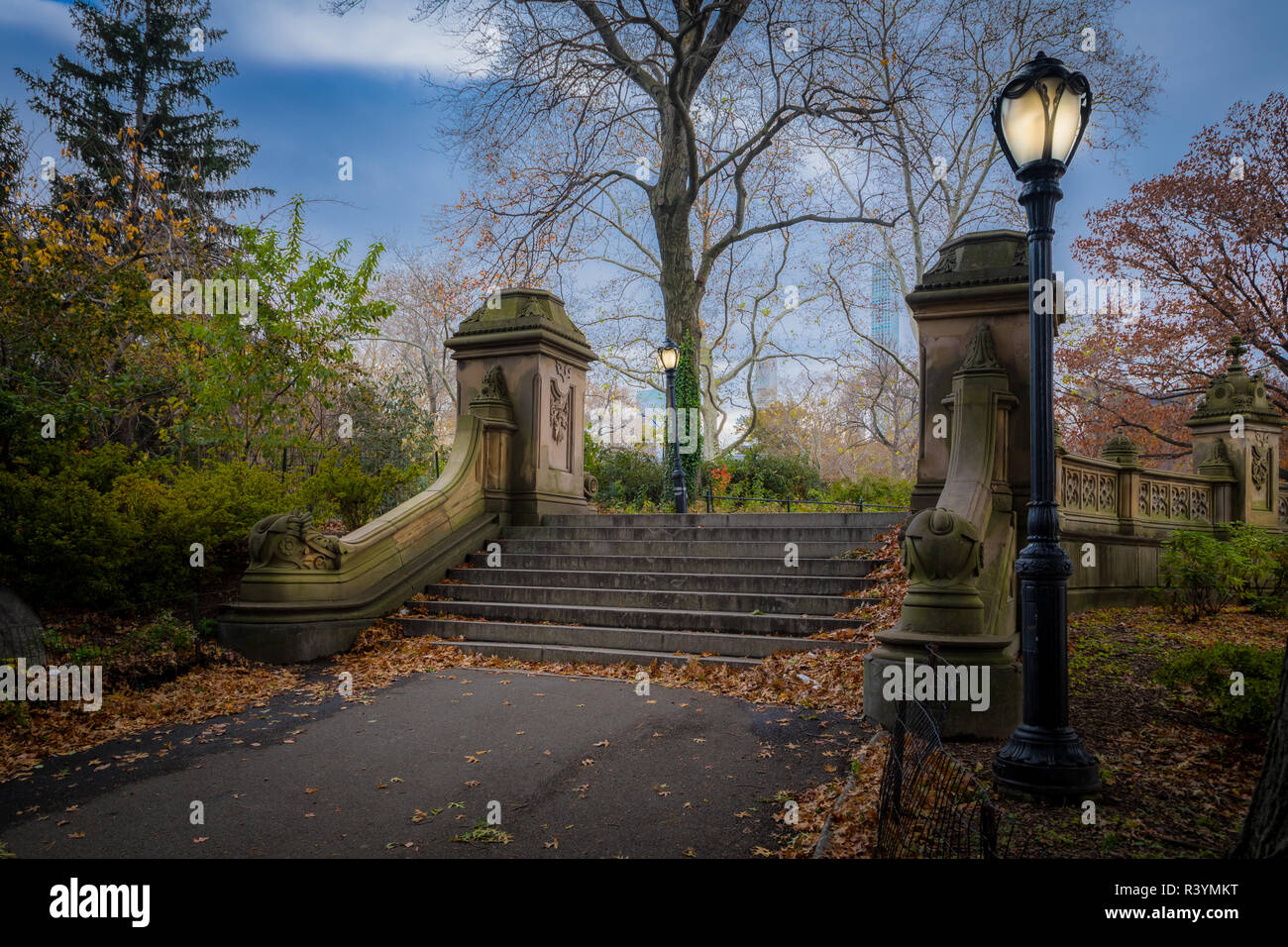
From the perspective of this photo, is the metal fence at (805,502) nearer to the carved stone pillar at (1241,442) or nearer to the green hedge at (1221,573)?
the carved stone pillar at (1241,442)

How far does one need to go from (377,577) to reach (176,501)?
2.80 metres

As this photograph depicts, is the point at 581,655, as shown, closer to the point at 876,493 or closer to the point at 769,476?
the point at 876,493

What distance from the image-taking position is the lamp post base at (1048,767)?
13.7 ft

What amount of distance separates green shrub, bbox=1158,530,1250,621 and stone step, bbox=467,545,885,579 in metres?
5.17

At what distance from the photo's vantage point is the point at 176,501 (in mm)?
9703

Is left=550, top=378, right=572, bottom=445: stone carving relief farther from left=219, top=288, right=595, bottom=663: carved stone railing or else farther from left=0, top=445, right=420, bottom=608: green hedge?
left=0, top=445, right=420, bottom=608: green hedge

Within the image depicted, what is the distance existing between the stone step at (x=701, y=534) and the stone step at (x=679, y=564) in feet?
1.62

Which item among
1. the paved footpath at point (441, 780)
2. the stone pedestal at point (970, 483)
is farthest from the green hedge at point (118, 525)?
the stone pedestal at point (970, 483)

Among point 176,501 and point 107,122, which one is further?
point 107,122

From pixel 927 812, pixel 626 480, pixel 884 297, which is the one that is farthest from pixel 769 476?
pixel 927 812

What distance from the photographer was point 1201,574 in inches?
429

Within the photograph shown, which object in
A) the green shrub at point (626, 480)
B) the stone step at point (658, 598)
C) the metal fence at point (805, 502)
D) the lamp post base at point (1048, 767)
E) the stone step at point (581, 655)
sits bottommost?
the stone step at point (581, 655)
